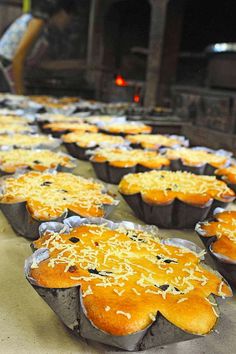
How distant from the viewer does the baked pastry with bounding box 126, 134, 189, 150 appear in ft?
11.9

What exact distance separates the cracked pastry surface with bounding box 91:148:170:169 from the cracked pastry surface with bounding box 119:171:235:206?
38 centimetres

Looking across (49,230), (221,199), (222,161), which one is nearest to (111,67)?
(222,161)

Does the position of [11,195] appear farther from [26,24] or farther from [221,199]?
[26,24]

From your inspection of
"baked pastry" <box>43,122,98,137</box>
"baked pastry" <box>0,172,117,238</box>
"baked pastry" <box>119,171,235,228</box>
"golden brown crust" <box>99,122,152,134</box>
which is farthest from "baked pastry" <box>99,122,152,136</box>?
"baked pastry" <box>0,172,117,238</box>

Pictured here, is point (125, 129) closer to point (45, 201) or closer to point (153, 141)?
point (153, 141)

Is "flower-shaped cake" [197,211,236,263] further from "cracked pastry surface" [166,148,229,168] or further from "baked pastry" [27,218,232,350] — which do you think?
"cracked pastry surface" [166,148,229,168]

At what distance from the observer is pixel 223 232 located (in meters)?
1.72

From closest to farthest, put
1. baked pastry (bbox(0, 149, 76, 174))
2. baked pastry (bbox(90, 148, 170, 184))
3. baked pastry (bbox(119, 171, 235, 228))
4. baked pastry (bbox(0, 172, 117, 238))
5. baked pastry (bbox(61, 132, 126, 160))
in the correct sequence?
1. baked pastry (bbox(0, 172, 117, 238))
2. baked pastry (bbox(119, 171, 235, 228))
3. baked pastry (bbox(0, 149, 76, 174))
4. baked pastry (bbox(90, 148, 170, 184))
5. baked pastry (bbox(61, 132, 126, 160))

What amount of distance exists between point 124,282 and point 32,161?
1687 mm

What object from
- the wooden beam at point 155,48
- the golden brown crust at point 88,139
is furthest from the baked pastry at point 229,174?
the wooden beam at point 155,48

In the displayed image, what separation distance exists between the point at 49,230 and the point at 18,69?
8.69 meters

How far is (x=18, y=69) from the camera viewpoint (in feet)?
31.0

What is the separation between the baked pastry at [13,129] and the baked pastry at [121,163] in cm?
109

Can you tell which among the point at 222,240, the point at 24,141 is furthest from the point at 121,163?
the point at 222,240
